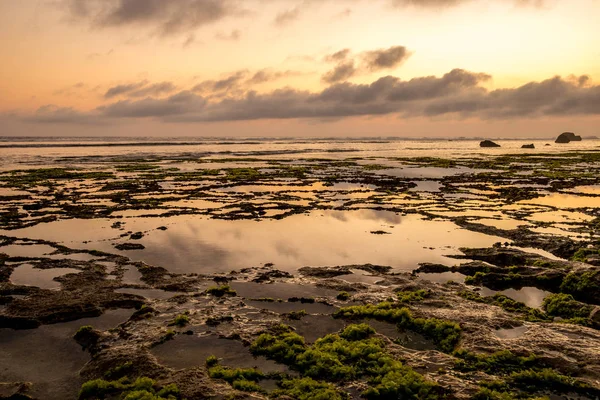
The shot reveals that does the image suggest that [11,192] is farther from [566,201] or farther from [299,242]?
[566,201]

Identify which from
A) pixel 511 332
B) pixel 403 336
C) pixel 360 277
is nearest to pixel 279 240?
pixel 360 277

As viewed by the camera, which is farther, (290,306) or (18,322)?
(290,306)

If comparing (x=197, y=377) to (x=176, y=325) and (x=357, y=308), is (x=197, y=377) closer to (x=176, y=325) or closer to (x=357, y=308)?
(x=176, y=325)

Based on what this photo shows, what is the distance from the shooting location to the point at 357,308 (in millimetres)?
13484

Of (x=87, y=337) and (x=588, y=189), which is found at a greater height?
(x=588, y=189)

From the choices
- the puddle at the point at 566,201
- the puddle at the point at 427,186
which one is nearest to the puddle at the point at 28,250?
the puddle at the point at 427,186

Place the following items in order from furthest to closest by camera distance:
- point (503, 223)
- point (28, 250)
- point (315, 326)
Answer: point (503, 223) → point (28, 250) → point (315, 326)

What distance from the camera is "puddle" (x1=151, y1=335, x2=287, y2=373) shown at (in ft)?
33.9

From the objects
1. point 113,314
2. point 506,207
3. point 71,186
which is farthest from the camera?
point 71,186

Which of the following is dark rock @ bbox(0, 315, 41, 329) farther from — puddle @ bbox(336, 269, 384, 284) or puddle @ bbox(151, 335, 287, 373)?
puddle @ bbox(336, 269, 384, 284)

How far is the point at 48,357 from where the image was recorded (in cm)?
1067

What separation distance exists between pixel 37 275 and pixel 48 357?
25.4 feet

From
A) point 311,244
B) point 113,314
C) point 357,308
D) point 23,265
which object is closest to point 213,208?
point 311,244

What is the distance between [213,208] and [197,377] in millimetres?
22429
